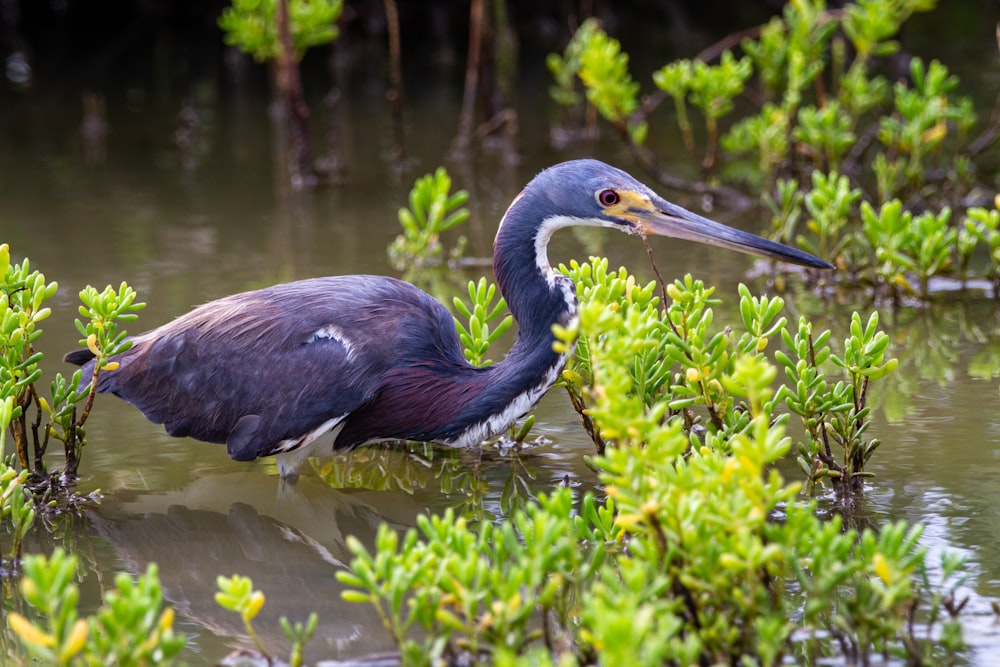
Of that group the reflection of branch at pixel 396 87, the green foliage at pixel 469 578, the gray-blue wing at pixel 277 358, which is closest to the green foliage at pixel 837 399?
the green foliage at pixel 469 578

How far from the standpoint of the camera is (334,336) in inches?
211

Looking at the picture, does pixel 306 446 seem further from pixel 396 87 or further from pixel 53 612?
pixel 396 87

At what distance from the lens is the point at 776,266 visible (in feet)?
26.3

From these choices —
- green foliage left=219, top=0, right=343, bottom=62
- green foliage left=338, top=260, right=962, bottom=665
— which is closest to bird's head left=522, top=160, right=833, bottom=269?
green foliage left=338, top=260, right=962, bottom=665

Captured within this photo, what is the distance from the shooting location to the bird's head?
5121 millimetres

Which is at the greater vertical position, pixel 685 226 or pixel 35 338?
pixel 685 226

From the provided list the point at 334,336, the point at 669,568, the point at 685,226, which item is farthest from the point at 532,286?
the point at 669,568

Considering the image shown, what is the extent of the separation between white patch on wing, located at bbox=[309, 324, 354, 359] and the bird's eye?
1.14m

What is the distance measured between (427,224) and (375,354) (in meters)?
2.60

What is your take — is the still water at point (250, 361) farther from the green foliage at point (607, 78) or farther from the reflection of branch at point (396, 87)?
the green foliage at point (607, 78)

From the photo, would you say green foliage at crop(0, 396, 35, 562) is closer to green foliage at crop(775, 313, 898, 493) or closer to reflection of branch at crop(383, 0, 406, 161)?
green foliage at crop(775, 313, 898, 493)

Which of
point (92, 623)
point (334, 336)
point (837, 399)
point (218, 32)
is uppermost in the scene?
point (218, 32)

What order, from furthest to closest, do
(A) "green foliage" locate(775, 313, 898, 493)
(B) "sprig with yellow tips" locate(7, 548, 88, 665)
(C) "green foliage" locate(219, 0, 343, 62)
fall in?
(C) "green foliage" locate(219, 0, 343, 62) → (A) "green foliage" locate(775, 313, 898, 493) → (B) "sprig with yellow tips" locate(7, 548, 88, 665)

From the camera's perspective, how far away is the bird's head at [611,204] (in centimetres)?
512
